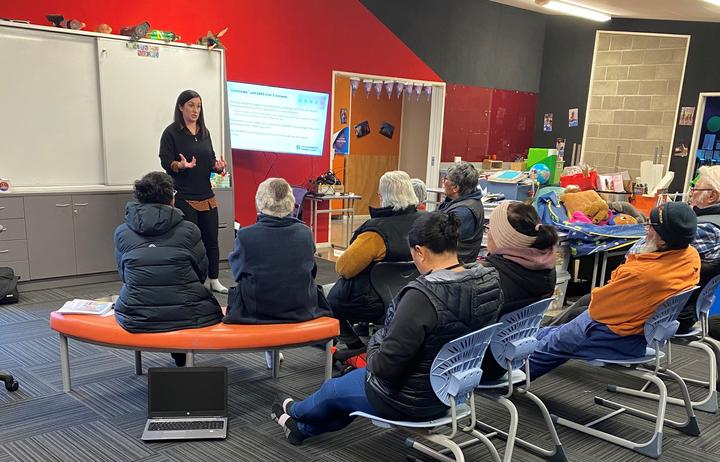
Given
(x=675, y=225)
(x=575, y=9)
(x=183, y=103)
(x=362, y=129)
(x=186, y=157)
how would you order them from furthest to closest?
(x=362, y=129) < (x=575, y=9) < (x=186, y=157) < (x=183, y=103) < (x=675, y=225)

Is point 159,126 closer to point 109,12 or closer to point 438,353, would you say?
Answer: point 109,12

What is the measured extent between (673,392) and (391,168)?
685 centimetres

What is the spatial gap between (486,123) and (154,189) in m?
6.51

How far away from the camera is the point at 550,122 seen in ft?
29.7

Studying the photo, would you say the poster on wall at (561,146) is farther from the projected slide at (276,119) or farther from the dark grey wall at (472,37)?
the projected slide at (276,119)

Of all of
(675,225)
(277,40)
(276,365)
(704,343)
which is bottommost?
(276,365)

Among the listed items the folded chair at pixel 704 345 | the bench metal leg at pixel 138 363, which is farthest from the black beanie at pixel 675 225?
the bench metal leg at pixel 138 363

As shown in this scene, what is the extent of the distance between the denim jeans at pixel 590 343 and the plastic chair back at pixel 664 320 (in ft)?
0.19

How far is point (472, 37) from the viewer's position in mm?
8008

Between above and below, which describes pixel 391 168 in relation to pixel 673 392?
above

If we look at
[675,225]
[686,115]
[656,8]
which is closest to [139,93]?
[675,225]

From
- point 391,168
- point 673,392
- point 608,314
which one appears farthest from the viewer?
point 391,168

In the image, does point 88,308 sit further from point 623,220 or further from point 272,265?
point 623,220

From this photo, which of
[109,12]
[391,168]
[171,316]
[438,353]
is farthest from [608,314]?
[391,168]
